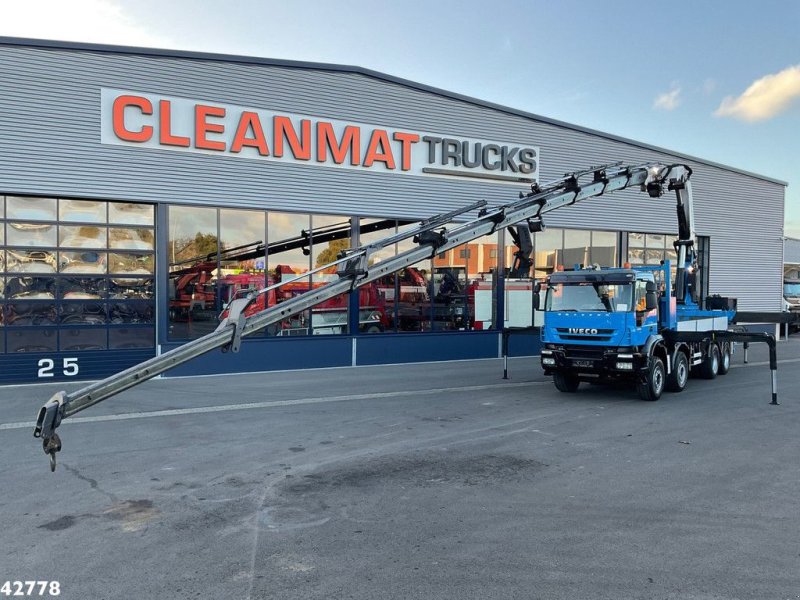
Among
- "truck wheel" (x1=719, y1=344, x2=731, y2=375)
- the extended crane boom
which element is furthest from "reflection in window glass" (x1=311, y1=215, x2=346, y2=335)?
"truck wheel" (x1=719, y1=344, x2=731, y2=375)

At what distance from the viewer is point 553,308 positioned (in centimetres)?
1298

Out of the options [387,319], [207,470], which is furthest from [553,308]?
[207,470]

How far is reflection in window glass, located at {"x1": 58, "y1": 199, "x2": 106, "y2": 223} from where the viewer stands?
572 inches

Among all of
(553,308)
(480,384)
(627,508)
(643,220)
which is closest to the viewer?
(627,508)

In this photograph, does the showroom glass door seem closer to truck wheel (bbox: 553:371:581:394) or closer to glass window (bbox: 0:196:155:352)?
glass window (bbox: 0:196:155:352)

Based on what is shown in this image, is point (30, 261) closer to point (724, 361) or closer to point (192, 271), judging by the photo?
point (192, 271)

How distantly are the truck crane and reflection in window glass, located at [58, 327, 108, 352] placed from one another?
17.0ft

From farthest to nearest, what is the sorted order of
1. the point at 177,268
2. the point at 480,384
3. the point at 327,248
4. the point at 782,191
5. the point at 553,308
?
the point at 782,191, the point at 327,248, the point at 177,268, the point at 480,384, the point at 553,308

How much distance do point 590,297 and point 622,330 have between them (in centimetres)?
97

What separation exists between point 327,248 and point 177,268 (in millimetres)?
4019

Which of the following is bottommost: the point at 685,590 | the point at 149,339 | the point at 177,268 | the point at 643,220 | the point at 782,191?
the point at 685,590

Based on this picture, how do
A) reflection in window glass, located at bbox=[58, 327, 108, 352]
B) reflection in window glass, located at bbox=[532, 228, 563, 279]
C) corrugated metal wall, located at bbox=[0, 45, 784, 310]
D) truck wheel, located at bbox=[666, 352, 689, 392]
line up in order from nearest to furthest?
truck wheel, located at bbox=[666, 352, 689, 392] → corrugated metal wall, located at bbox=[0, 45, 784, 310] → reflection in window glass, located at bbox=[58, 327, 108, 352] → reflection in window glass, located at bbox=[532, 228, 563, 279]

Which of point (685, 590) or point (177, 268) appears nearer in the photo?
point (685, 590)

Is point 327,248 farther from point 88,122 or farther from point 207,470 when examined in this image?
point 207,470
